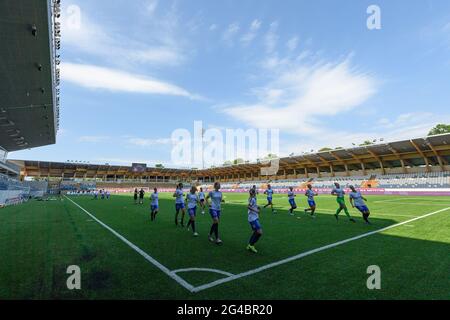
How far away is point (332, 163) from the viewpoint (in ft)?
208

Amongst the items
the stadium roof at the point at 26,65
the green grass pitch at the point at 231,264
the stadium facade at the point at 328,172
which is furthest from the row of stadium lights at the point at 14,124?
the stadium facade at the point at 328,172

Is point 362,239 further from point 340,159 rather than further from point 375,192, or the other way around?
point 340,159

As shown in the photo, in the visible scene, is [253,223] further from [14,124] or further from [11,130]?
[11,130]

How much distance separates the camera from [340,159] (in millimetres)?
60125

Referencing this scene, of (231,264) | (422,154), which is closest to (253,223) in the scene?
(231,264)

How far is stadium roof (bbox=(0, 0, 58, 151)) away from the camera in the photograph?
1237 cm

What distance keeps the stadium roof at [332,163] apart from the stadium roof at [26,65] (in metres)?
52.1

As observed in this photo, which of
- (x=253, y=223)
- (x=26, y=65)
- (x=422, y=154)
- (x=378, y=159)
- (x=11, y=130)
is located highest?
(x=26, y=65)

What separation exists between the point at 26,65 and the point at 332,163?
62.3 meters

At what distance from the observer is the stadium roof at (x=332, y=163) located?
46.1 metres

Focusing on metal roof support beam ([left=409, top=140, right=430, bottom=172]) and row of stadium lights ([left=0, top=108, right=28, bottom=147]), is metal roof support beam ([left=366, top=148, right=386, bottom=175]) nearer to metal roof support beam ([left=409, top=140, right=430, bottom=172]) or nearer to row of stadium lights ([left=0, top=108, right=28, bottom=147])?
metal roof support beam ([left=409, top=140, right=430, bottom=172])

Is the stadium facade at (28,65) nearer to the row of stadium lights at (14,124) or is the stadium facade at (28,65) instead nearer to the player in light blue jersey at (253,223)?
the row of stadium lights at (14,124)
